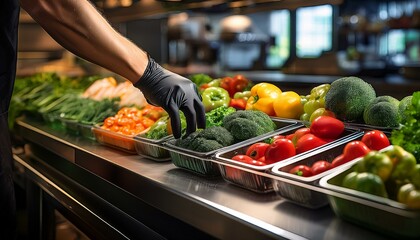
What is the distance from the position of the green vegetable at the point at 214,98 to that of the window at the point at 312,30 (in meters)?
13.1

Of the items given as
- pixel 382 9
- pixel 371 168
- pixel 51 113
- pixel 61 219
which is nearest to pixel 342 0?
pixel 51 113

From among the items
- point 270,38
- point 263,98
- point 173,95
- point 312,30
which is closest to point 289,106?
point 263,98

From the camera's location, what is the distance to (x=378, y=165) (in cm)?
125

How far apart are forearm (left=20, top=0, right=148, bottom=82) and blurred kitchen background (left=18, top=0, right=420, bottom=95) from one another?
175cm

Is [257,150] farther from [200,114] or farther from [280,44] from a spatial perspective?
[280,44]

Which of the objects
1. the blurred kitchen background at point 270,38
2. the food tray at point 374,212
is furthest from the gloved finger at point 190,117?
the blurred kitchen background at point 270,38

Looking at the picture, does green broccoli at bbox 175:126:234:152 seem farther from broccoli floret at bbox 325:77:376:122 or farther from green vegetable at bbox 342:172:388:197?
green vegetable at bbox 342:172:388:197

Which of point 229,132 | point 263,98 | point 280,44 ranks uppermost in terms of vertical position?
point 280,44

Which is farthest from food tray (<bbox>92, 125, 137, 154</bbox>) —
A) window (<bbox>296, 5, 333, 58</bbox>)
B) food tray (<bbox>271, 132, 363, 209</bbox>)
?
A: window (<bbox>296, 5, 333, 58</bbox>)

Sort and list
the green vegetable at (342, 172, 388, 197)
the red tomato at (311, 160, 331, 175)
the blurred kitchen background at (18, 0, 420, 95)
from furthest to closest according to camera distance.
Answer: the blurred kitchen background at (18, 0, 420, 95)
the red tomato at (311, 160, 331, 175)
the green vegetable at (342, 172, 388, 197)

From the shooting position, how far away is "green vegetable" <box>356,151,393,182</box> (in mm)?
1248

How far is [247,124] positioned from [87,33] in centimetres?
71

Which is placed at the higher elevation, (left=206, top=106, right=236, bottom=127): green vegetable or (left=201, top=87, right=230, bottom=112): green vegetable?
(left=201, top=87, right=230, bottom=112): green vegetable

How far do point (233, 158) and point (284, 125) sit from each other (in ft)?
1.79
